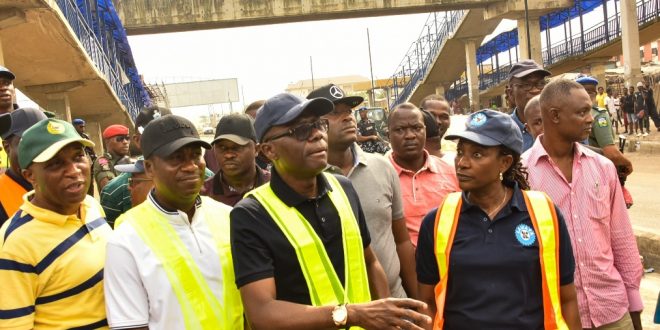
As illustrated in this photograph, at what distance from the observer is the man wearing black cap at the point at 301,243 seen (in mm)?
2109

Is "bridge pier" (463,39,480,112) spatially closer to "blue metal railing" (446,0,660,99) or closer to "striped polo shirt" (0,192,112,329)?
"blue metal railing" (446,0,660,99)

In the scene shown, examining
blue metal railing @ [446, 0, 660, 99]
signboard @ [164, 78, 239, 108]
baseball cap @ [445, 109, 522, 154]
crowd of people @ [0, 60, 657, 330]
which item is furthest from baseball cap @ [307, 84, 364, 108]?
signboard @ [164, 78, 239, 108]

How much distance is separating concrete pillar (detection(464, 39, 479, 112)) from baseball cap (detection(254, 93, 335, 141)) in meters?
29.9

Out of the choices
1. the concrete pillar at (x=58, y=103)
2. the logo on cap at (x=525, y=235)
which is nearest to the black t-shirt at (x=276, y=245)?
the logo on cap at (x=525, y=235)

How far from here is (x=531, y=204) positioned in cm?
251

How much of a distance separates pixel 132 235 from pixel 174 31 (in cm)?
2258

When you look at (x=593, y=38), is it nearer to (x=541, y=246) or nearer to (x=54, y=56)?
(x=54, y=56)

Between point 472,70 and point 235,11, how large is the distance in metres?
14.5

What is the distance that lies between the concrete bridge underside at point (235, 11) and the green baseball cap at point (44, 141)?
2103cm

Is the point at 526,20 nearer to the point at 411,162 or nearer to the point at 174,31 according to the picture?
the point at 174,31

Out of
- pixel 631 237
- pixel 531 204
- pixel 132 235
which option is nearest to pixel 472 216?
pixel 531 204

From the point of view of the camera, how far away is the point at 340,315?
2074mm

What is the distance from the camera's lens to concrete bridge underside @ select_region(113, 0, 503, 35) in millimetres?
22359

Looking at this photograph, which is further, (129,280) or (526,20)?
(526,20)
